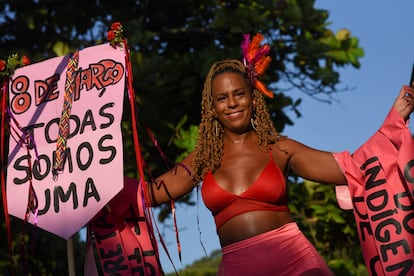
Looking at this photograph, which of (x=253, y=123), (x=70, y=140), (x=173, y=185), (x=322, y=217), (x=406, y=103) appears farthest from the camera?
(x=322, y=217)

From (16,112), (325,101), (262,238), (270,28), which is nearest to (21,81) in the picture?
(16,112)

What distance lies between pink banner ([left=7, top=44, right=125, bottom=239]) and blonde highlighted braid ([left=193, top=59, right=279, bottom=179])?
479 millimetres

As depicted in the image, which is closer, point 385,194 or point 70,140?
point 385,194

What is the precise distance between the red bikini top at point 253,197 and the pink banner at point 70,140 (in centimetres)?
62

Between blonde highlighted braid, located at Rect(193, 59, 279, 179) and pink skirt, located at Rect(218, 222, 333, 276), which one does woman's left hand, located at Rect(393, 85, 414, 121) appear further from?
pink skirt, located at Rect(218, 222, 333, 276)

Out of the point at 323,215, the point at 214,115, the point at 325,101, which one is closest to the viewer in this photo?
the point at 214,115

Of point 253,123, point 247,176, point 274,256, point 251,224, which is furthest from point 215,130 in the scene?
point 274,256

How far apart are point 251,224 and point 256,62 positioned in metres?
1.06

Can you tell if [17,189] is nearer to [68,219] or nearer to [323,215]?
[68,219]

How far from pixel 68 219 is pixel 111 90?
809mm

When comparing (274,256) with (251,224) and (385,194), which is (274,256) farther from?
(385,194)

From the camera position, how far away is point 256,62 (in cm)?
542

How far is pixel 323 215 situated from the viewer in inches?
399

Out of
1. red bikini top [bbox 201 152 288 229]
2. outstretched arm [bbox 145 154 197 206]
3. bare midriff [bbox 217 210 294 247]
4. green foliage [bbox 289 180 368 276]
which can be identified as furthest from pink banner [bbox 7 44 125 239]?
green foliage [bbox 289 180 368 276]
